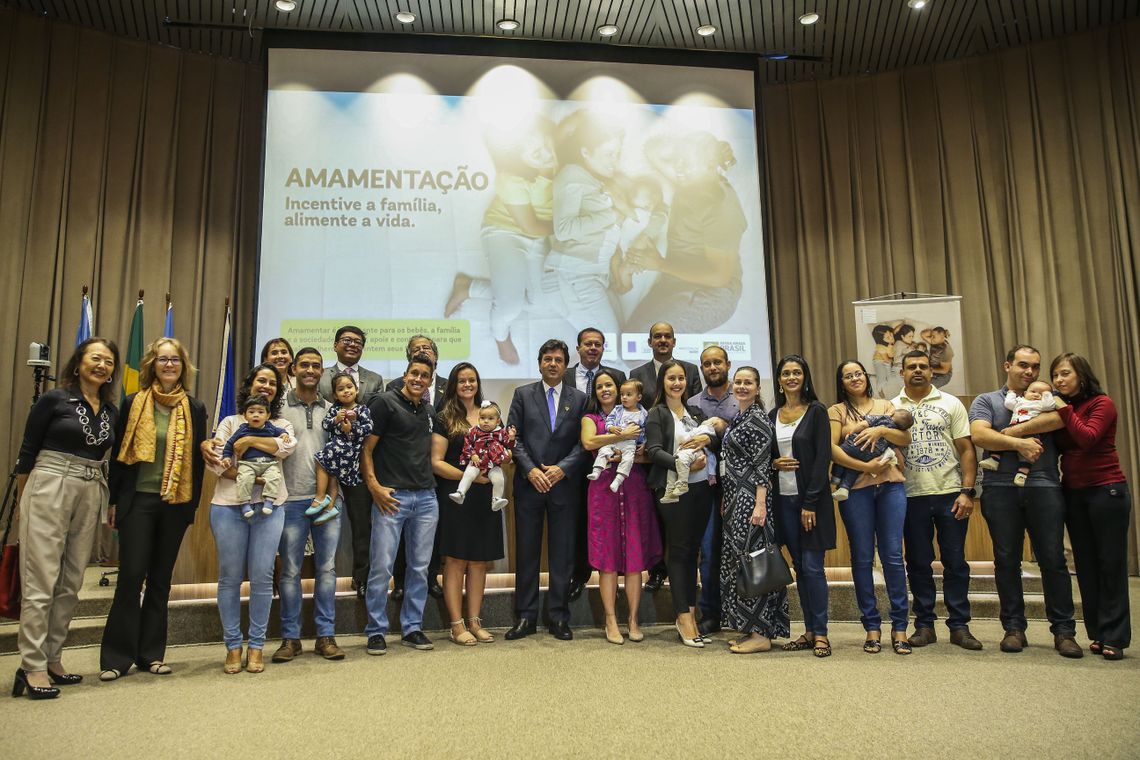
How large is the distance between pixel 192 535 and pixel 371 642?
137 centimetres

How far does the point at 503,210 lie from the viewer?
7.41 meters

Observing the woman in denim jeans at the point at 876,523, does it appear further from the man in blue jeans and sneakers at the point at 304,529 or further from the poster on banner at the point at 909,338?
the poster on banner at the point at 909,338

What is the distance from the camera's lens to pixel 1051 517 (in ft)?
13.2


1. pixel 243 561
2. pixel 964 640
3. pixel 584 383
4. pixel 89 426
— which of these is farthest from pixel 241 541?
pixel 964 640

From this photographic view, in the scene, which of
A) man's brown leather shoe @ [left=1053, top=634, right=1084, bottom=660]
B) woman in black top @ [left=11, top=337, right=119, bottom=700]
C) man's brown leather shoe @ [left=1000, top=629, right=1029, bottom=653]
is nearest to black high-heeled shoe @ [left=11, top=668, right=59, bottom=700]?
woman in black top @ [left=11, top=337, right=119, bottom=700]

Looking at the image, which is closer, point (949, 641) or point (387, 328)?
point (949, 641)

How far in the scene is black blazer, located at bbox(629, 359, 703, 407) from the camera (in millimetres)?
4897

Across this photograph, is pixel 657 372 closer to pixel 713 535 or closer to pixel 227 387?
pixel 713 535

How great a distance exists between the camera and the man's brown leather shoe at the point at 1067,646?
153 inches

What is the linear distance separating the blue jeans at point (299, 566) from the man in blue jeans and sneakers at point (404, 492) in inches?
8.7

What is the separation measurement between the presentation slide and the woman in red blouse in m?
3.32

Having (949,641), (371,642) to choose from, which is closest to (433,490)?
(371,642)

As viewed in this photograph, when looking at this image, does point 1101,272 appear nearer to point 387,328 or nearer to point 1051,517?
point 1051,517

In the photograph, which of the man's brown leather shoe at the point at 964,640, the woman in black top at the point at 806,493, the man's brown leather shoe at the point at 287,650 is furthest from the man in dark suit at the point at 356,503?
the man's brown leather shoe at the point at 964,640
